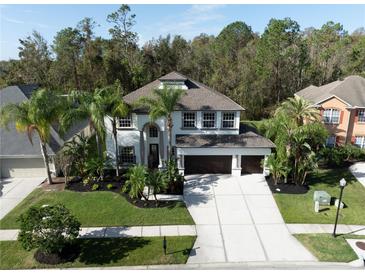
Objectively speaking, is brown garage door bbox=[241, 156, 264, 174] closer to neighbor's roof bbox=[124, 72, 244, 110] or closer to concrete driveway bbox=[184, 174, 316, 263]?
concrete driveway bbox=[184, 174, 316, 263]

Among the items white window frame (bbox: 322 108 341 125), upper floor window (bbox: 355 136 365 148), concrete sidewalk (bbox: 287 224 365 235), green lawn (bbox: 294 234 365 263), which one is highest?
white window frame (bbox: 322 108 341 125)

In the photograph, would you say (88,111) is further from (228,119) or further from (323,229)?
(323,229)

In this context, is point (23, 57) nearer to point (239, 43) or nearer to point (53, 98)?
point (53, 98)

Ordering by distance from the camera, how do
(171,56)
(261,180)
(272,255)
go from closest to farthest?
(272,255), (261,180), (171,56)

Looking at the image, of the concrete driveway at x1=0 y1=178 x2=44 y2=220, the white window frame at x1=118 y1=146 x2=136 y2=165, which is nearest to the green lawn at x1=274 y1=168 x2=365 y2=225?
the white window frame at x1=118 y1=146 x2=136 y2=165

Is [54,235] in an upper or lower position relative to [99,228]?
upper

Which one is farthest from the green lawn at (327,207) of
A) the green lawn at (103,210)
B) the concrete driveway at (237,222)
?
the green lawn at (103,210)

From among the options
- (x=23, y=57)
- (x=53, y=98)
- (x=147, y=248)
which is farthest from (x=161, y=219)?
(x=23, y=57)
